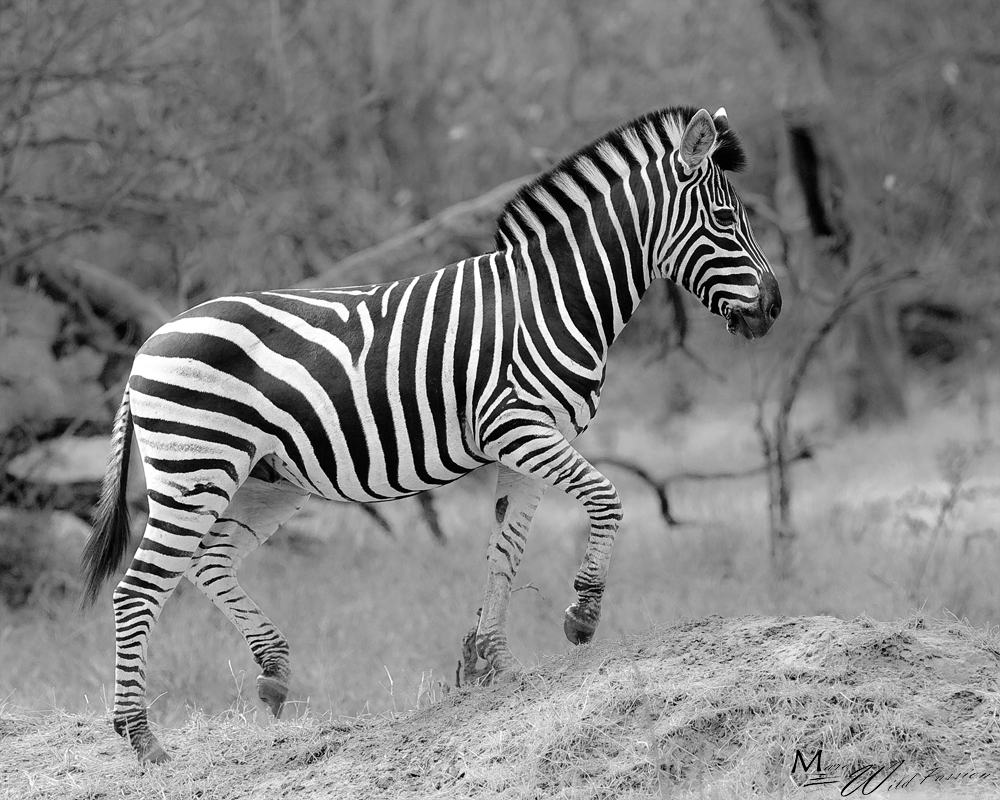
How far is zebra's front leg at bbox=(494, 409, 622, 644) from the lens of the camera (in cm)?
437

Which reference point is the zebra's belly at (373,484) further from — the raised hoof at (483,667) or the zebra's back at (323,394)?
the raised hoof at (483,667)

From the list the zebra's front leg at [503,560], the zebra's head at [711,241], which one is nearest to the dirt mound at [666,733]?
the zebra's front leg at [503,560]

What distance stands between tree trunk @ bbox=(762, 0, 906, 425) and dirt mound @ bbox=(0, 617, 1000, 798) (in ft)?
26.0

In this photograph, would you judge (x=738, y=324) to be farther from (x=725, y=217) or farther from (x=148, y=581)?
Result: (x=148, y=581)

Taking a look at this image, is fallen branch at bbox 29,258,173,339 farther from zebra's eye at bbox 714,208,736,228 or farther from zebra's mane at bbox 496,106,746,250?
zebra's eye at bbox 714,208,736,228

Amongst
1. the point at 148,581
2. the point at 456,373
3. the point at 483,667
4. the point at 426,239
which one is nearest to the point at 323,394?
the point at 456,373

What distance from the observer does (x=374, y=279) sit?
9.44 meters

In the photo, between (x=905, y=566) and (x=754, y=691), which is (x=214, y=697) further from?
(x=905, y=566)

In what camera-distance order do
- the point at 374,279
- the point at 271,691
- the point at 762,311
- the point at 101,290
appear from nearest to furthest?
the point at 762,311
the point at 271,691
the point at 101,290
the point at 374,279

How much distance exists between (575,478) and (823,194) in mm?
9070

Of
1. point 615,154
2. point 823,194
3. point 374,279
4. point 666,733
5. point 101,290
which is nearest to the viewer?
point 666,733

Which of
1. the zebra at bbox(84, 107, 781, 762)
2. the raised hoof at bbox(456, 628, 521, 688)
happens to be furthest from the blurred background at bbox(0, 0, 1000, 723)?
the zebra at bbox(84, 107, 781, 762)

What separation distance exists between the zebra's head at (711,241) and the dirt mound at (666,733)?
1281 mm

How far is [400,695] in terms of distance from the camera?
18.4 ft
